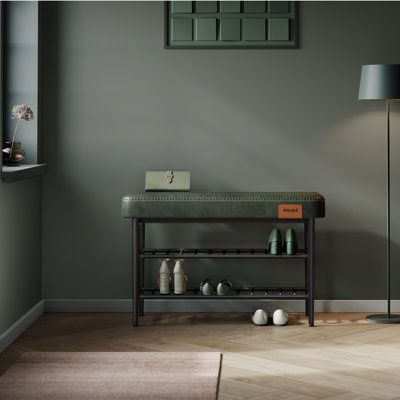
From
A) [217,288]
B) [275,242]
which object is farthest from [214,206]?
[217,288]

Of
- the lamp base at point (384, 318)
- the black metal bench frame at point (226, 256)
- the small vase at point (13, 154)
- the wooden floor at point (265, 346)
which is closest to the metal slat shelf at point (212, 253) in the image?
the black metal bench frame at point (226, 256)

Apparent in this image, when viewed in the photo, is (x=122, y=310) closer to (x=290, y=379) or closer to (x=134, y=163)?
(x=134, y=163)

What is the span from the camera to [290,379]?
4.63 metres

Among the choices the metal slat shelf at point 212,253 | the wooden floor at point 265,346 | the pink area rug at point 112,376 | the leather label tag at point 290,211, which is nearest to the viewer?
the pink area rug at point 112,376

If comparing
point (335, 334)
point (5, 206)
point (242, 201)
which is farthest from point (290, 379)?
point (5, 206)

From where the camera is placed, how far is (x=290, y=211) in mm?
5875

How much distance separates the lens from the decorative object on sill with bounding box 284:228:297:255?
6.03m

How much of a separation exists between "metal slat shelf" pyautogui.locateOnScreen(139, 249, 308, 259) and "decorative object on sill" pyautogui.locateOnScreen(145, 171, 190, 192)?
1.45 feet

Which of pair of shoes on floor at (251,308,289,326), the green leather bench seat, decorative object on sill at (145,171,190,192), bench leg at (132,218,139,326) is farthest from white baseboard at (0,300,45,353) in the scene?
pair of shoes on floor at (251,308,289,326)

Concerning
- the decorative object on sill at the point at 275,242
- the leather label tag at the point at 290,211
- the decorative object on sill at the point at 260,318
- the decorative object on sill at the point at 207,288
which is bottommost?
the decorative object on sill at the point at 260,318

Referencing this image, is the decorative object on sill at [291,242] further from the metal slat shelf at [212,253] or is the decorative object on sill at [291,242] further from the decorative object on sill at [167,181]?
the decorative object on sill at [167,181]

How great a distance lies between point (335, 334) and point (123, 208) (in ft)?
5.43

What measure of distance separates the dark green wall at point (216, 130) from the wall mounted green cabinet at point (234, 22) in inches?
4.1

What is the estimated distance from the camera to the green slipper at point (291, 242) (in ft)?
19.8
